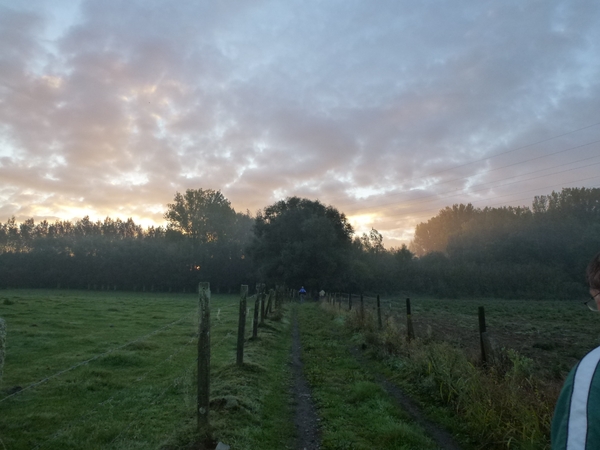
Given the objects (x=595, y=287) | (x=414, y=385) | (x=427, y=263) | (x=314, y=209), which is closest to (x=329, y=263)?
(x=314, y=209)

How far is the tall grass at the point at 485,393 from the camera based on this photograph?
5.94m

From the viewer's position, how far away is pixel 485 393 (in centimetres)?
709

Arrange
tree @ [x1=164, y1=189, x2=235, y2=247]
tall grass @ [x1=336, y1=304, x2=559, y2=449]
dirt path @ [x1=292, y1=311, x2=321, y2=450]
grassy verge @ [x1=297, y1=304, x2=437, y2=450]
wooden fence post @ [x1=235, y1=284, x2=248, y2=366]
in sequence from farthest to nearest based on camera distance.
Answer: tree @ [x1=164, y1=189, x2=235, y2=247] < wooden fence post @ [x1=235, y1=284, x2=248, y2=366] < dirt path @ [x1=292, y1=311, x2=321, y2=450] < grassy verge @ [x1=297, y1=304, x2=437, y2=450] < tall grass @ [x1=336, y1=304, x2=559, y2=449]

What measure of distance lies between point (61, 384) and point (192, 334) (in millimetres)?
8249

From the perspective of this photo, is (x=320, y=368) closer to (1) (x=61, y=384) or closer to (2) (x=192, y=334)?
(1) (x=61, y=384)

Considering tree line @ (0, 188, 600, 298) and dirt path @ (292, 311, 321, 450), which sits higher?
tree line @ (0, 188, 600, 298)

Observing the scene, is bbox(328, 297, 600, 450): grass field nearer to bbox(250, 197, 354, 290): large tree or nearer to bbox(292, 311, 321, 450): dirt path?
bbox(292, 311, 321, 450): dirt path

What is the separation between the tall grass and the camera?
234 inches

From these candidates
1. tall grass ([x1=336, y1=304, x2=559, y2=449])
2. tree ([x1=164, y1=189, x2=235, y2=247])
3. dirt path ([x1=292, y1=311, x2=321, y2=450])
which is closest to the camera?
tall grass ([x1=336, y1=304, x2=559, y2=449])

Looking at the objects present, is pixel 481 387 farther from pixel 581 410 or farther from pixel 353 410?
pixel 581 410

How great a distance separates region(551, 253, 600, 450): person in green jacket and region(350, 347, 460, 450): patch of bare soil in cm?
568

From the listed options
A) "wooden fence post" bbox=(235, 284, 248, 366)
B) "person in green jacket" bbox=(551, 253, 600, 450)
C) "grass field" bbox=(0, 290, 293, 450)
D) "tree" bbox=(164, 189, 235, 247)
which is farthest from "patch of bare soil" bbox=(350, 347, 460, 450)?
"tree" bbox=(164, 189, 235, 247)

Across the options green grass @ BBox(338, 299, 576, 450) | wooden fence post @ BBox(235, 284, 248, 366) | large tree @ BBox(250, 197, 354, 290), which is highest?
large tree @ BBox(250, 197, 354, 290)

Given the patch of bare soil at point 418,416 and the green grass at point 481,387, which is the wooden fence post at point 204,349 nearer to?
the patch of bare soil at point 418,416
